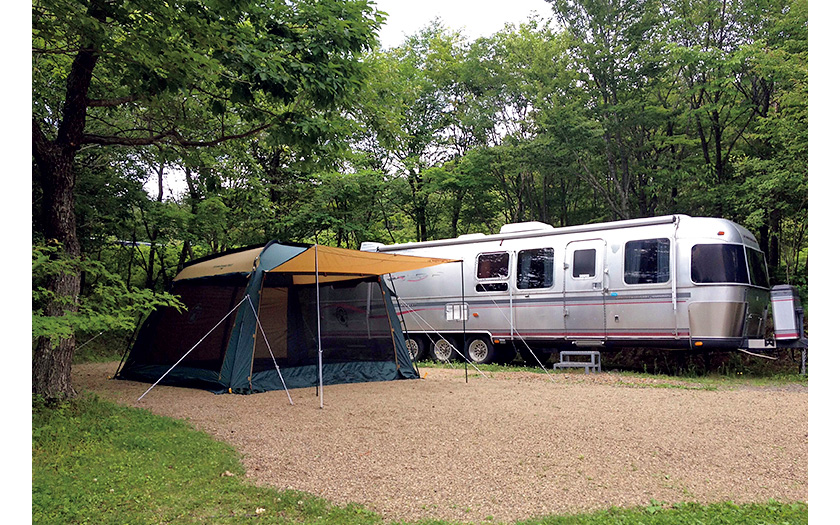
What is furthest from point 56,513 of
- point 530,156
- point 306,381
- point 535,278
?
point 530,156

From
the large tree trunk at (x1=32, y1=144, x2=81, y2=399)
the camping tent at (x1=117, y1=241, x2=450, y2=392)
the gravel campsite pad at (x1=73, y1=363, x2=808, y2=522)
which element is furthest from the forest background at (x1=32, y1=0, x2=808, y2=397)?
the gravel campsite pad at (x1=73, y1=363, x2=808, y2=522)

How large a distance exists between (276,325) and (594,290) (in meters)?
5.06

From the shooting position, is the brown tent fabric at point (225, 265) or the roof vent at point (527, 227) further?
the roof vent at point (527, 227)

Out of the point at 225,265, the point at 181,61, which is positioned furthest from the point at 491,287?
the point at 181,61

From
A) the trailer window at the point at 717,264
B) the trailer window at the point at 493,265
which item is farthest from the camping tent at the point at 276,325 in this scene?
the trailer window at the point at 717,264

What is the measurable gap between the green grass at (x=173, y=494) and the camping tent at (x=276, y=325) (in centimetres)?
294

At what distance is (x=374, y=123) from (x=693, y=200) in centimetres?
965

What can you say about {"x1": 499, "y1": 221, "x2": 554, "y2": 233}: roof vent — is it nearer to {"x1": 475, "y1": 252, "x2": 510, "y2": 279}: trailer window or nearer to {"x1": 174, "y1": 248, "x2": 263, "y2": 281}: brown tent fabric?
{"x1": 475, "y1": 252, "x2": 510, "y2": 279}: trailer window

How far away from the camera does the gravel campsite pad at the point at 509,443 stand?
157 inches

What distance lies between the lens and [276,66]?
598 centimetres

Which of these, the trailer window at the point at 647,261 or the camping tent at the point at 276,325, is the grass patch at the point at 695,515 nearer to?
the camping tent at the point at 276,325

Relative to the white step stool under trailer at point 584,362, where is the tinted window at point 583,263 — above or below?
above

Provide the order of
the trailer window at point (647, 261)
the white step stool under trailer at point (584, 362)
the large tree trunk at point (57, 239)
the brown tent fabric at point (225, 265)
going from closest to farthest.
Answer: the large tree trunk at point (57, 239) → the brown tent fabric at point (225, 265) → the trailer window at point (647, 261) → the white step stool under trailer at point (584, 362)

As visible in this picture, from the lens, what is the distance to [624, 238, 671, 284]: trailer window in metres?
9.74
